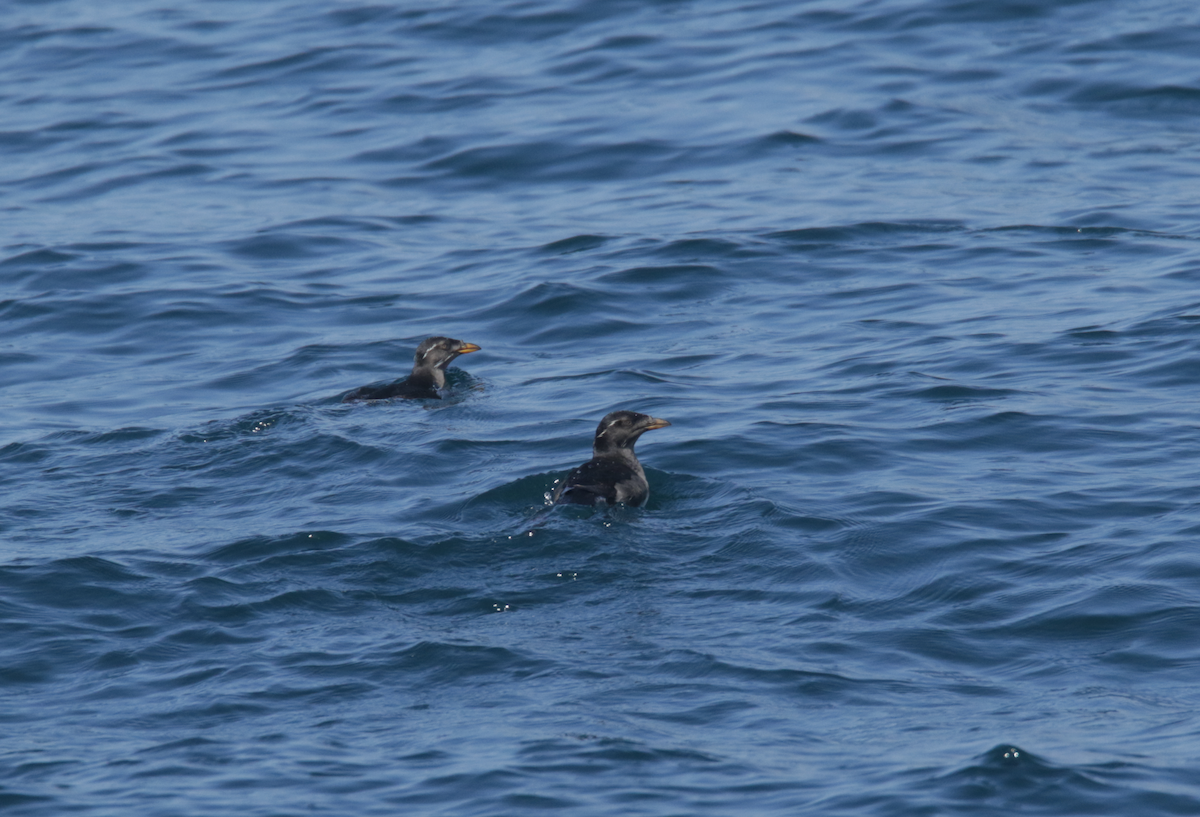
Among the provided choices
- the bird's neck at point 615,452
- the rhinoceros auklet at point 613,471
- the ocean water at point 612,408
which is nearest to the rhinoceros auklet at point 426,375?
the ocean water at point 612,408

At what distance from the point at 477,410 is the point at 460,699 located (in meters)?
5.31

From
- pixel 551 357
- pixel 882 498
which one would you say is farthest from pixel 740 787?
pixel 551 357

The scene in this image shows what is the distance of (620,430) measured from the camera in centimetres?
1095

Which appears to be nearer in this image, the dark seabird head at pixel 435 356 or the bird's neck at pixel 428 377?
the bird's neck at pixel 428 377

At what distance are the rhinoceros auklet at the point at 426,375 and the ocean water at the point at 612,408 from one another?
0.15 metres

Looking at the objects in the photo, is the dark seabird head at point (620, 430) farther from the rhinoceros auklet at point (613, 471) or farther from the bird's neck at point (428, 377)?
the bird's neck at point (428, 377)

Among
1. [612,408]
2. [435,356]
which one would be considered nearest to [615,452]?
[612,408]

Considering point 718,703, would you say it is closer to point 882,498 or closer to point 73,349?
point 882,498

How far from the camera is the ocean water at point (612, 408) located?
23.7 feet

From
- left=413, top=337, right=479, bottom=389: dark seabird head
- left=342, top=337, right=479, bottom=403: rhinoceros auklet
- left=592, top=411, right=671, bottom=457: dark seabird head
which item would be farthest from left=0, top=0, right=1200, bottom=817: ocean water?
left=592, top=411, right=671, bottom=457: dark seabird head

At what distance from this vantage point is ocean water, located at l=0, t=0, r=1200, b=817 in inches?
285

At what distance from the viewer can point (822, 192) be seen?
17625mm

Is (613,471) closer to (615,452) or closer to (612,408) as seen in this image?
(615,452)

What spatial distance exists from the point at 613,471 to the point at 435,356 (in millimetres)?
3332
